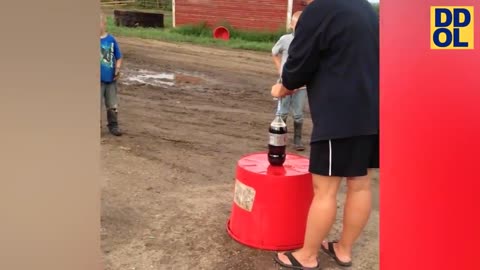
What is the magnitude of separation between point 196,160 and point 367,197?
2918 millimetres

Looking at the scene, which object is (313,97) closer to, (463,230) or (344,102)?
(344,102)

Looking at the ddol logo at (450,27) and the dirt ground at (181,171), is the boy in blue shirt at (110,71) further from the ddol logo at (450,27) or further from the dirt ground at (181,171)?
the ddol logo at (450,27)

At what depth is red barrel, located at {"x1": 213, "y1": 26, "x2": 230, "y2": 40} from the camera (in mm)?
21834

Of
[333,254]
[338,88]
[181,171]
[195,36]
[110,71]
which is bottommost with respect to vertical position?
[333,254]

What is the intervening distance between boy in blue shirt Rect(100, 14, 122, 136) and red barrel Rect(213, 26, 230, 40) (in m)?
14.9

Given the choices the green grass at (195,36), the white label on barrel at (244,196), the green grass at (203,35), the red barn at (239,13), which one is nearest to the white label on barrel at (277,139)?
the white label on barrel at (244,196)

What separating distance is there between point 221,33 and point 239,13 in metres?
1.38

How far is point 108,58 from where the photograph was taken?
269 inches

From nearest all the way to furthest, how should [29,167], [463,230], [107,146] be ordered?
[29,167], [463,230], [107,146]

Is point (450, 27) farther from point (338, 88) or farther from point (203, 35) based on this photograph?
point (203, 35)

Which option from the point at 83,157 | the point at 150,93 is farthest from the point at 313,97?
the point at 150,93

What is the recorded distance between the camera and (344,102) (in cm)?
327

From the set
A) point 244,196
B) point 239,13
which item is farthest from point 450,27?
point 239,13

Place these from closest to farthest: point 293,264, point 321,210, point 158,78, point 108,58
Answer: point 321,210
point 293,264
point 108,58
point 158,78
